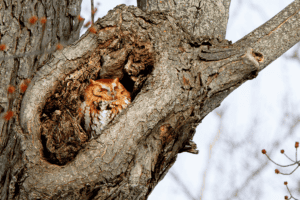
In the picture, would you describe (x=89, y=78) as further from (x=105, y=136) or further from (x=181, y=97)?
(x=181, y=97)

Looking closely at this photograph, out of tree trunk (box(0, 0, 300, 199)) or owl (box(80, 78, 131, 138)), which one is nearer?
tree trunk (box(0, 0, 300, 199))

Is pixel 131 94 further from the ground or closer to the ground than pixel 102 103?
further from the ground

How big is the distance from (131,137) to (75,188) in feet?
1.11

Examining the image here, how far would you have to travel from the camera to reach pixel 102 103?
167 centimetres

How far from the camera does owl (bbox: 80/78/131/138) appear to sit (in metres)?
1.63

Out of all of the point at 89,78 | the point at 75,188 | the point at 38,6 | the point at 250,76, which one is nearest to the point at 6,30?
the point at 38,6

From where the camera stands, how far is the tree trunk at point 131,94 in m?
1.39

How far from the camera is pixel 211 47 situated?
1687 mm

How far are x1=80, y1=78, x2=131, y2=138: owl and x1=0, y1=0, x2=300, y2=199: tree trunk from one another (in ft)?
0.04

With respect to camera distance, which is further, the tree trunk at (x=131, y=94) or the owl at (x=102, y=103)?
the owl at (x=102, y=103)

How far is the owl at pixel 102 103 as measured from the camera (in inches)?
64.0

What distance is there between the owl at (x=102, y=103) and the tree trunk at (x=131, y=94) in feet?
0.04

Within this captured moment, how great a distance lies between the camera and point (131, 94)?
1751mm

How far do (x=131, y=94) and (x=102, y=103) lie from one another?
18 cm
